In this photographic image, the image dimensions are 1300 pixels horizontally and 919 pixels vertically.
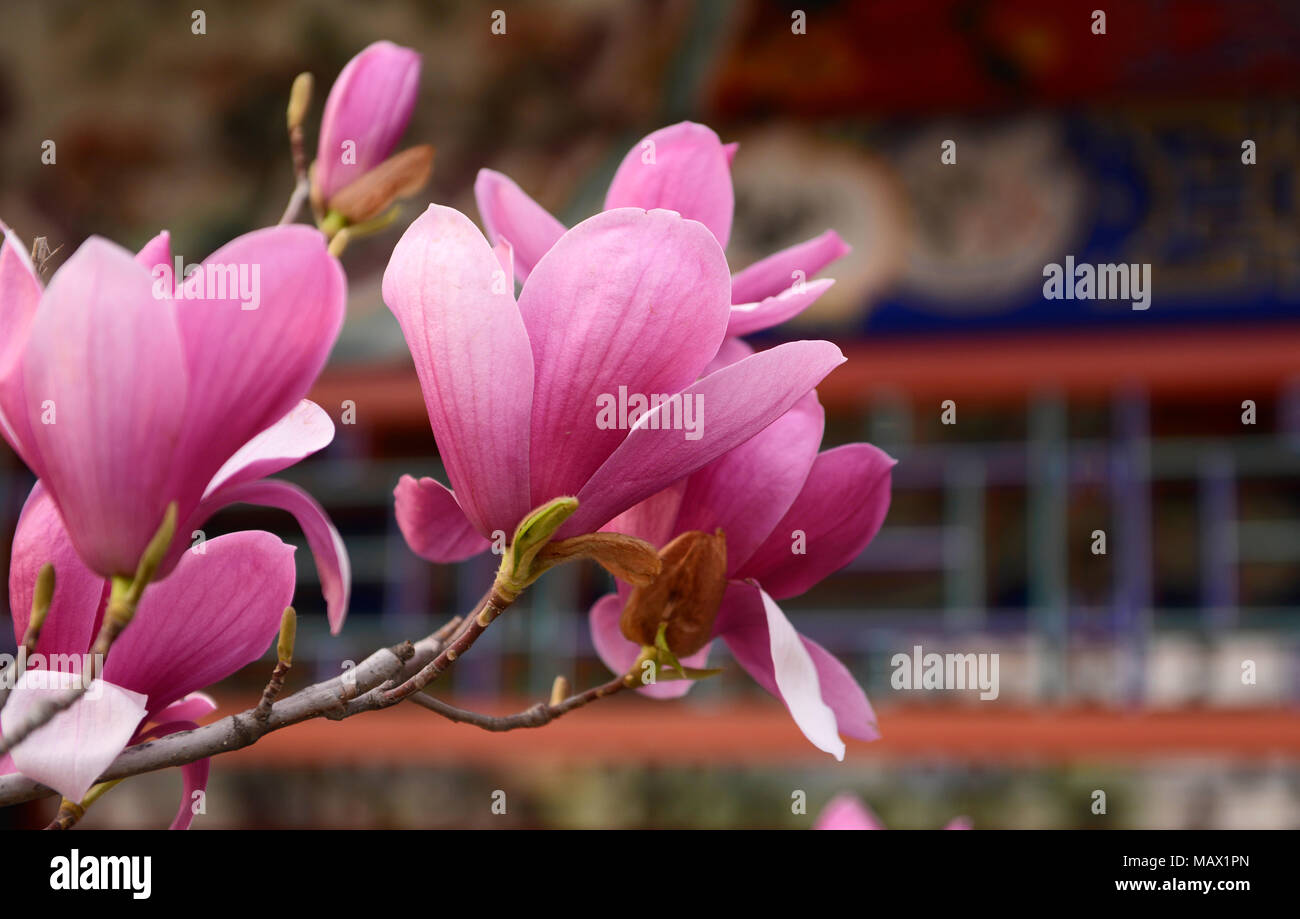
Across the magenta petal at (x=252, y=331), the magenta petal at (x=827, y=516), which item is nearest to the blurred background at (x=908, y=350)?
the magenta petal at (x=827, y=516)

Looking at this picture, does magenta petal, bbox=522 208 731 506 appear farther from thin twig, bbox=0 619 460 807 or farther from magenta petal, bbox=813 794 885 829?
magenta petal, bbox=813 794 885 829

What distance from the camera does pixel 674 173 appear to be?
11.9 inches

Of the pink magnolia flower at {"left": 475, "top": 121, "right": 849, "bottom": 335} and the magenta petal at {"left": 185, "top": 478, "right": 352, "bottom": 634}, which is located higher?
the pink magnolia flower at {"left": 475, "top": 121, "right": 849, "bottom": 335}

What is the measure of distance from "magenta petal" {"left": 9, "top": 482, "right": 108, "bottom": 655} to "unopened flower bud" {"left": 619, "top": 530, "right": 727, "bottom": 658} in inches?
4.4

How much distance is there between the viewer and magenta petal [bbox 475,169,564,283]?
30 cm

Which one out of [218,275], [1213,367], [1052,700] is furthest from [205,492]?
[1213,367]

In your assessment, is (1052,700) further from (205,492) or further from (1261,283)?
(205,492)

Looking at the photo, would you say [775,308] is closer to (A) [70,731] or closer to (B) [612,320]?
(B) [612,320]

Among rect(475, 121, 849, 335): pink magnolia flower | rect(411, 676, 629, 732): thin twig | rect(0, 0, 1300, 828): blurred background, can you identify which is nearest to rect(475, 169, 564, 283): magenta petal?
rect(475, 121, 849, 335): pink magnolia flower

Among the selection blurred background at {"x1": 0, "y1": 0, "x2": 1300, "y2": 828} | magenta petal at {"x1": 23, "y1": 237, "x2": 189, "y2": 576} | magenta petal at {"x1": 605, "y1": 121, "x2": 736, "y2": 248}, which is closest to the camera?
magenta petal at {"x1": 23, "y1": 237, "x2": 189, "y2": 576}

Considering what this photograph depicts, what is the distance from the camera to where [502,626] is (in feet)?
12.6

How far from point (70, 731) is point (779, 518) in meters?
0.15

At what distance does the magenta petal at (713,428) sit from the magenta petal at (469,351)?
0.05 ft

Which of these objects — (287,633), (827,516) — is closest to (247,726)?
(287,633)
